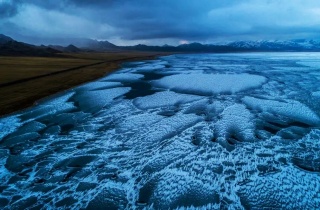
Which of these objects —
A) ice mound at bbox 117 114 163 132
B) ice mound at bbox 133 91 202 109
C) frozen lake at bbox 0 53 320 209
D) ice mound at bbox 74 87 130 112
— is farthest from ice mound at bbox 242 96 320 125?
ice mound at bbox 74 87 130 112

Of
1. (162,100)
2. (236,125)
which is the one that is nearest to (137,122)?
(162,100)

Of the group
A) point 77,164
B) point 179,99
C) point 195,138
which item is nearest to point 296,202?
point 195,138

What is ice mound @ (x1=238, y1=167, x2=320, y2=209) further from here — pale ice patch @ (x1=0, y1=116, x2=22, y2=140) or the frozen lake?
pale ice patch @ (x1=0, y1=116, x2=22, y2=140)

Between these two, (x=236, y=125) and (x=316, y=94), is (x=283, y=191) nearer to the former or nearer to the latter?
(x=236, y=125)

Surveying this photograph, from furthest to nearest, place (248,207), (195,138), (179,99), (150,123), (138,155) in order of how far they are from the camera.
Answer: (179,99) → (150,123) → (195,138) → (138,155) → (248,207)

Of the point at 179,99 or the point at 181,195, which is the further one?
the point at 179,99

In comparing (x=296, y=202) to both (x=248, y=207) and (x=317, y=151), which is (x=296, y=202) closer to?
(x=248, y=207)
